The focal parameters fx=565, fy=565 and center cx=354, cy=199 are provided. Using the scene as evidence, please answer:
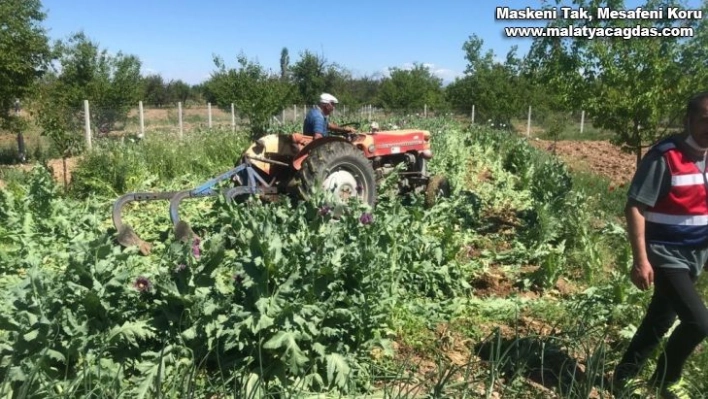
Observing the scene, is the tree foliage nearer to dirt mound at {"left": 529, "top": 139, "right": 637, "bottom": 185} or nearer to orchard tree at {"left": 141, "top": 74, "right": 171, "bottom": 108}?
dirt mound at {"left": 529, "top": 139, "right": 637, "bottom": 185}

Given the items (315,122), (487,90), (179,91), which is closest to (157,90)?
(179,91)

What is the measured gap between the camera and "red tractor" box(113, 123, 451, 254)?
5352 mm

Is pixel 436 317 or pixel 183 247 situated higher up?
pixel 183 247

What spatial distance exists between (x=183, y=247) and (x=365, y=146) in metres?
4.15

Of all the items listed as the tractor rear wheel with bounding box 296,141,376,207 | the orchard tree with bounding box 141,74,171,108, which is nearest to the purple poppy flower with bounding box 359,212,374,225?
the tractor rear wheel with bounding box 296,141,376,207

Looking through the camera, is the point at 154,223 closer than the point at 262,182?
No

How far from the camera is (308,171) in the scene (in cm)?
577

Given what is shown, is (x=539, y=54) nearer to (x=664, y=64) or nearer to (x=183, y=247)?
(x=664, y=64)

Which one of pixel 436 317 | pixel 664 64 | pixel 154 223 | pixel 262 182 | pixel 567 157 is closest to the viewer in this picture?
pixel 436 317

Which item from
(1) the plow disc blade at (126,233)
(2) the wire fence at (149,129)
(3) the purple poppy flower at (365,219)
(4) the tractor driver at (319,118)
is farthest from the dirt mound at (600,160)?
(1) the plow disc blade at (126,233)

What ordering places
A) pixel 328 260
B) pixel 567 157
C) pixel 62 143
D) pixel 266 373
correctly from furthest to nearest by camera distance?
pixel 567 157 < pixel 62 143 < pixel 328 260 < pixel 266 373

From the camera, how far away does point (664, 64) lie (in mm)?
5590

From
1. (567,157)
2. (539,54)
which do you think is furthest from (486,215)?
(567,157)

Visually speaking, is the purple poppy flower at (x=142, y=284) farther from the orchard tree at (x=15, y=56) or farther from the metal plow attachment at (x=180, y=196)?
the orchard tree at (x=15, y=56)
